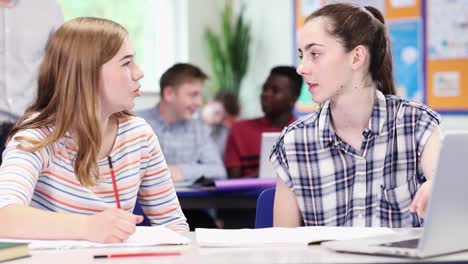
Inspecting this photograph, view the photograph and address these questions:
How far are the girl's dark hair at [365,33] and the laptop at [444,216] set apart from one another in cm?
89

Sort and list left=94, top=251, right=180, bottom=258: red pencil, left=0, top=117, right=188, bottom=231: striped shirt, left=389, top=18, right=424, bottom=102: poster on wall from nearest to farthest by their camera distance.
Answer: left=94, top=251, right=180, bottom=258: red pencil, left=0, top=117, right=188, bottom=231: striped shirt, left=389, top=18, right=424, bottom=102: poster on wall

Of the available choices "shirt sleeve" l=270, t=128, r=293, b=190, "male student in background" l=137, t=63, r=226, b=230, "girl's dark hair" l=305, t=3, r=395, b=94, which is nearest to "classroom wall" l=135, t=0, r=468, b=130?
"male student in background" l=137, t=63, r=226, b=230

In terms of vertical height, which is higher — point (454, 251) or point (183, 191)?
point (454, 251)

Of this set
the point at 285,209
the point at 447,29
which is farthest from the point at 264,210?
the point at 447,29

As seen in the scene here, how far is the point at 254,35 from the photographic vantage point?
23.4ft

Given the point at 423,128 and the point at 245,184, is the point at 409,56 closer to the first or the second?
the point at 245,184

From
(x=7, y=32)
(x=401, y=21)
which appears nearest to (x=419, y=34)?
(x=401, y=21)

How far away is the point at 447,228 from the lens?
1490mm

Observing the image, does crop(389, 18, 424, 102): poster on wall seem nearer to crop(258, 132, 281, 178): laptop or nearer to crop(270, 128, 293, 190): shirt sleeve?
crop(258, 132, 281, 178): laptop

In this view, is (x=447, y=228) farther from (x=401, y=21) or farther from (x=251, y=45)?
(x=251, y=45)

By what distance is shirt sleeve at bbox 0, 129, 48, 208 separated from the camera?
6.37ft

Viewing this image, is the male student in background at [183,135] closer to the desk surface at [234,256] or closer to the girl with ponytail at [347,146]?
the girl with ponytail at [347,146]

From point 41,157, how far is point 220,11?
5.19m

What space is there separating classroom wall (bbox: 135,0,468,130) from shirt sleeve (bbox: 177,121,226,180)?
208 cm
